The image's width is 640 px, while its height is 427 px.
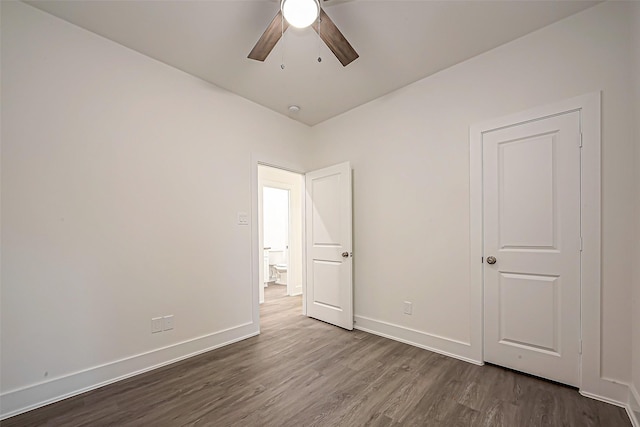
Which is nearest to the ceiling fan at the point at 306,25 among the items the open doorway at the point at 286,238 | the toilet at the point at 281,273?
the open doorway at the point at 286,238

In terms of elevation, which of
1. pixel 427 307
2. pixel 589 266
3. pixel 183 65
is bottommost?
pixel 427 307

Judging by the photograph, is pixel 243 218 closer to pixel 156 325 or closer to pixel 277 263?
pixel 156 325

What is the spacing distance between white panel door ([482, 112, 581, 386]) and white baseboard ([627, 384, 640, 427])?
10.2 inches

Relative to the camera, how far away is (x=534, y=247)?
2.19 meters

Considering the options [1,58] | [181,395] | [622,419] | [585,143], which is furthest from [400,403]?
[1,58]

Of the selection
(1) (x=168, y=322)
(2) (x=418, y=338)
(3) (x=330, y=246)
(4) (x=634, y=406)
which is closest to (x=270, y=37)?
(3) (x=330, y=246)

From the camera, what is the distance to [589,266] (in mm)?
1940

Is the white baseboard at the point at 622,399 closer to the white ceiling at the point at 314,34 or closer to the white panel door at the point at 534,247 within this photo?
the white panel door at the point at 534,247

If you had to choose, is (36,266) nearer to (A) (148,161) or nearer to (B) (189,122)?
(A) (148,161)

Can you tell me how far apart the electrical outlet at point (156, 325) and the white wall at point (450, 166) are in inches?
84.2

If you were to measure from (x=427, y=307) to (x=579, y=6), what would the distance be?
270 cm

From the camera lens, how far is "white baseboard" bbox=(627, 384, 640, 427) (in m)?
1.62

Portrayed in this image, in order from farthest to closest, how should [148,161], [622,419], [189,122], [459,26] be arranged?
[189,122], [148,161], [459,26], [622,419]

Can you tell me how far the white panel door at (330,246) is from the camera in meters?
3.37
